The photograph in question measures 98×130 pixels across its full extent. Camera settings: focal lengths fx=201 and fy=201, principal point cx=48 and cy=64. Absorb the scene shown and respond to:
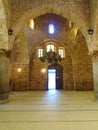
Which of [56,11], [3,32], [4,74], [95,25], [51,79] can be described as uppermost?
[56,11]

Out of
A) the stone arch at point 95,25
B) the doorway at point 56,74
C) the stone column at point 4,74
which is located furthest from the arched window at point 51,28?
the stone column at point 4,74

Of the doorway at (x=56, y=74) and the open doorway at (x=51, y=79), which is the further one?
the open doorway at (x=51, y=79)

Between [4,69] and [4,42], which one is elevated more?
[4,42]

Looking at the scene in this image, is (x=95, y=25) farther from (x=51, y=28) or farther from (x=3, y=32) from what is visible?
(x=51, y=28)

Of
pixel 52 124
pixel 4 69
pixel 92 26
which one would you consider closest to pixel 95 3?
pixel 92 26

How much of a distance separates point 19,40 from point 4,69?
450 inches

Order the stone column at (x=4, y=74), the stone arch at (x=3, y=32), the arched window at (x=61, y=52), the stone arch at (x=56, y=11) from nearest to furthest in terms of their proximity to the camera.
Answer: the stone arch at (x=3, y=32) → the stone column at (x=4, y=74) → the stone arch at (x=56, y=11) → the arched window at (x=61, y=52)

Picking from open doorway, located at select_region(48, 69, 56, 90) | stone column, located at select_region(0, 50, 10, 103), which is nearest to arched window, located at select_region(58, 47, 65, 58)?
open doorway, located at select_region(48, 69, 56, 90)

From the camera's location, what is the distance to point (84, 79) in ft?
73.2

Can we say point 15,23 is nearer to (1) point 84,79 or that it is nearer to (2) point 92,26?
(2) point 92,26

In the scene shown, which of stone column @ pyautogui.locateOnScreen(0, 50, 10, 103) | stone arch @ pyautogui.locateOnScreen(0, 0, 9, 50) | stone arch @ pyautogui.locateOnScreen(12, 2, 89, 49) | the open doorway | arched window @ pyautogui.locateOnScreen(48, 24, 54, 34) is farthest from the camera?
the open doorway

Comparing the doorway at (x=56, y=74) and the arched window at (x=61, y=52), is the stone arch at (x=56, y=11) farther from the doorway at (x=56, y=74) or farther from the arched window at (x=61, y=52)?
the doorway at (x=56, y=74)

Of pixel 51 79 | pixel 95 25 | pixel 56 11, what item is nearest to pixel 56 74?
pixel 51 79

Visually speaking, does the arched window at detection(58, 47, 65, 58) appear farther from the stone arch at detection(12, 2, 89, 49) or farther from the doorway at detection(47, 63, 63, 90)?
the stone arch at detection(12, 2, 89, 49)
